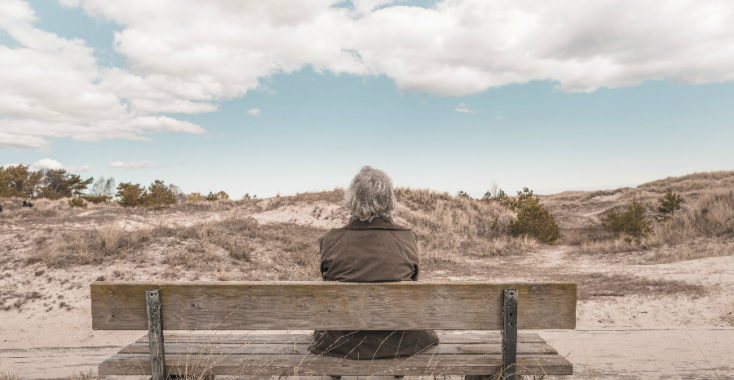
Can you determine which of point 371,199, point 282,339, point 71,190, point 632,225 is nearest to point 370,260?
point 371,199

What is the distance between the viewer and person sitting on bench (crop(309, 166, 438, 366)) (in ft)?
7.77

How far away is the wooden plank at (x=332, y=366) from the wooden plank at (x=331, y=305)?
383 millimetres

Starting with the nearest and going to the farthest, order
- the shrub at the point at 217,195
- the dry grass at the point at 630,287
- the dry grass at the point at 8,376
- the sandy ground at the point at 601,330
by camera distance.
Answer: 1. the dry grass at the point at 8,376
2. the sandy ground at the point at 601,330
3. the dry grass at the point at 630,287
4. the shrub at the point at 217,195

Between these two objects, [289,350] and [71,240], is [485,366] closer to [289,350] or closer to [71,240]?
[289,350]

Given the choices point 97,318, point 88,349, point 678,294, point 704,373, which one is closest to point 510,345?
point 97,318

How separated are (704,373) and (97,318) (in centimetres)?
478

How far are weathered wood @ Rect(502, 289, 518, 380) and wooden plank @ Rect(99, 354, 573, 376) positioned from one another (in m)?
0.09

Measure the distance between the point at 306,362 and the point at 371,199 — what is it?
3.69 ft

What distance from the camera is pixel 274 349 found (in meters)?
2.57

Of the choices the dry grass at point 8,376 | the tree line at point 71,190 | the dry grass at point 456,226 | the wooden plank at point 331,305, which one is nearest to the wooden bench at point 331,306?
the wooden plank at point 331,305

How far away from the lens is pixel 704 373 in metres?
3.35

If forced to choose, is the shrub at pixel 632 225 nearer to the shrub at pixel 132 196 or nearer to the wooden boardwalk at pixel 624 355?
the wooden boardwalk at pixel 624 355

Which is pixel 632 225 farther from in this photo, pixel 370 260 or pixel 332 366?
pixel 332 366

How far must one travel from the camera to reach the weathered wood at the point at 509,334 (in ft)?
6.79
